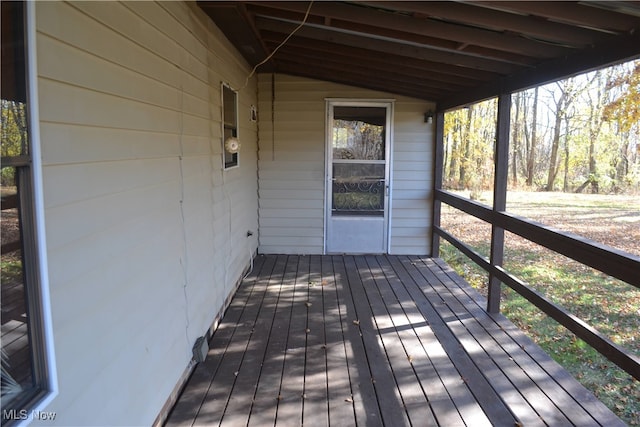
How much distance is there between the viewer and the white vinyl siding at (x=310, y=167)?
591 cm

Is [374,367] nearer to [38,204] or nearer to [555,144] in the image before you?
[38,204]

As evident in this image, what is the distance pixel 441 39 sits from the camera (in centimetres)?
331

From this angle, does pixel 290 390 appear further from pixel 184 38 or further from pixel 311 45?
pixel 311 45

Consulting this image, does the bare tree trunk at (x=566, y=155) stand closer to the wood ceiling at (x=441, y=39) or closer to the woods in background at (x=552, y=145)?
the woods in background at (x=552, y=145)

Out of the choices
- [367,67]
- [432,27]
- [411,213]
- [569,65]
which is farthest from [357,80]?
[569,65]

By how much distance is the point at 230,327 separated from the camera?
11.8 ft

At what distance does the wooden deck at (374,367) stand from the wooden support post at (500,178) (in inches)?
9.5

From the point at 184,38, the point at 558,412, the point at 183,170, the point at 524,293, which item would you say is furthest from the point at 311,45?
the point at 558,412

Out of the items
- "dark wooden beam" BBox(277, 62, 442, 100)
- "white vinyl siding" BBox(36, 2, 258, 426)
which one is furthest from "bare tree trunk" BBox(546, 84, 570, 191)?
"white vinyl siding" BBox(36, 2, 258, 426)

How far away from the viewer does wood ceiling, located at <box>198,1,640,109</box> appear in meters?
2.29

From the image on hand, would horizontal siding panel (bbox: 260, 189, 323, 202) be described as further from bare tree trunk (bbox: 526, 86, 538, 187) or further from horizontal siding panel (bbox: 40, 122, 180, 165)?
bare tree trunk (bbox: 526, 86, 538, 187)

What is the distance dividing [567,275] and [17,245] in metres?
6.11

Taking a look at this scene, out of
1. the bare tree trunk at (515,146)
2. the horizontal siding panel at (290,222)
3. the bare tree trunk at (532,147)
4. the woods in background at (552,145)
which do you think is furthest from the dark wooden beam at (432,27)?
the bare tree trunk at (532,147)

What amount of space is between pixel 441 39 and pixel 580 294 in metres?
3.48
